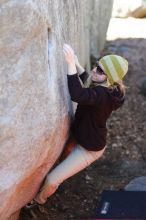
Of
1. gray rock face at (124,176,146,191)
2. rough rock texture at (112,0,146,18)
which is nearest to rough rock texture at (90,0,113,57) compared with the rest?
rough rock texture at (112,0,146,18)

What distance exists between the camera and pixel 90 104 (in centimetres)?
364

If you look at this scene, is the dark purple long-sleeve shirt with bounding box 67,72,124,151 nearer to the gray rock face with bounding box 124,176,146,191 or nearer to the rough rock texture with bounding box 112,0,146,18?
the gray rock face with bounding box 124,176,146,191

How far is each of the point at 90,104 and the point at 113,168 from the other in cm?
175

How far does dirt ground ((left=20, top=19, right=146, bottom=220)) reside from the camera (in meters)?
4.58

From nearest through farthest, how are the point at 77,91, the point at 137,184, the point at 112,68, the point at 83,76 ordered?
1. the point at 77,91
2. the point at 112,68
3. the point at 83,76
4. the point at 137,184

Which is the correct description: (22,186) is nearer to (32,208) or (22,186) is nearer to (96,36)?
(32,208)

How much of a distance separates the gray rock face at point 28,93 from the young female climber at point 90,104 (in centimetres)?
14

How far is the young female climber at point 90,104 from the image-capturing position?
3.56 m

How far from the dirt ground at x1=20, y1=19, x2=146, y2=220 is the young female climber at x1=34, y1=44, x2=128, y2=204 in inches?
20.9

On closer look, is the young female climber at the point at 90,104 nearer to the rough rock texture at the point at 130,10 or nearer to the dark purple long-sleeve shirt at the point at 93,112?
the dark purple long-sleeve shirt at the point at 93,112

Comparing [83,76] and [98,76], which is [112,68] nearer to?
[98,76]

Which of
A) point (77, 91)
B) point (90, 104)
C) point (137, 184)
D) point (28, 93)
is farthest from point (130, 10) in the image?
point (28, 93)

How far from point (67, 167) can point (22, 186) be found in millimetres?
503

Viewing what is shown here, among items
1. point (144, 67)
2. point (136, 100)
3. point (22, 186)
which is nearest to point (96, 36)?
point (144, 67)
